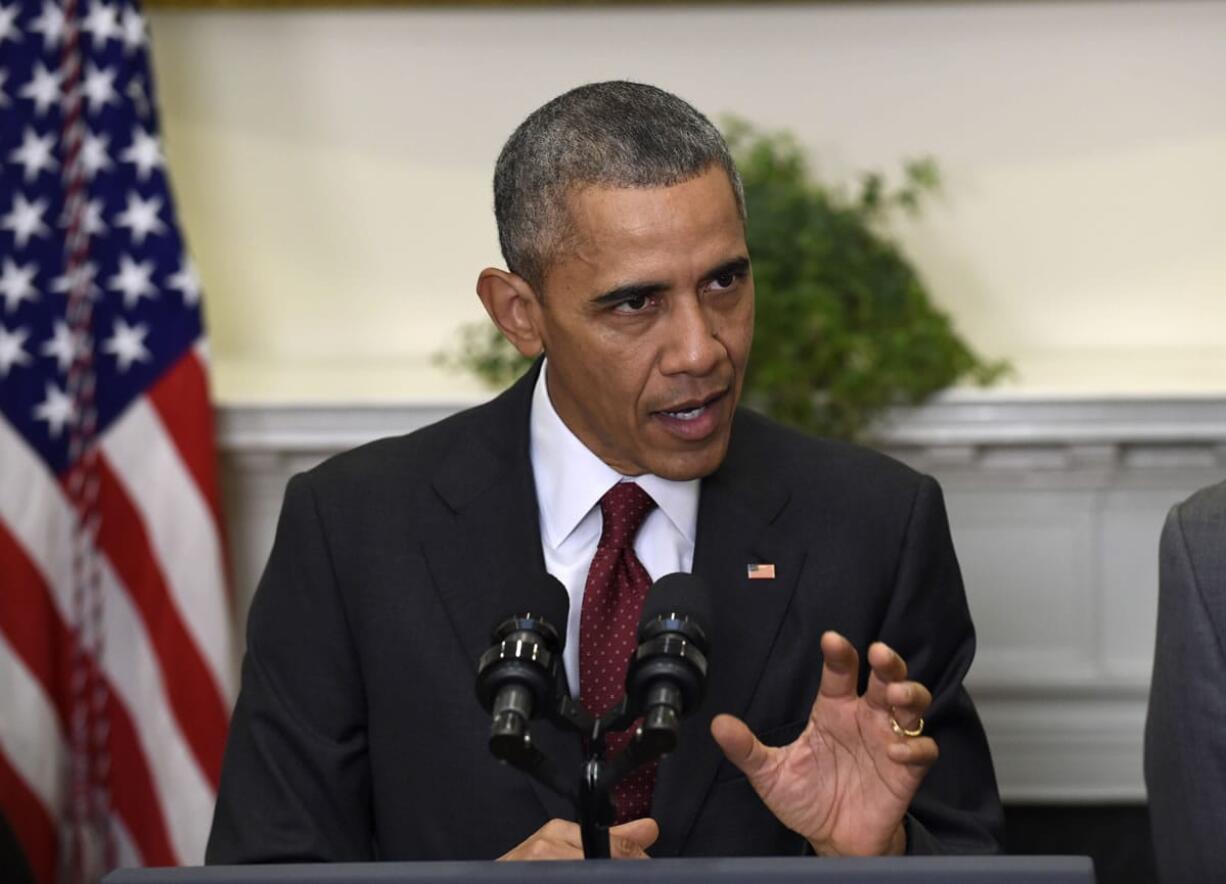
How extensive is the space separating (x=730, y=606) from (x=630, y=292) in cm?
43

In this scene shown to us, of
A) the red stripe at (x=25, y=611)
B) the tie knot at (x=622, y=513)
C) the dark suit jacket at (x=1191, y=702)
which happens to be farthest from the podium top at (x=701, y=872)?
the red stripe at (x=25, y=611)

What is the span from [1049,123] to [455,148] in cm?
147

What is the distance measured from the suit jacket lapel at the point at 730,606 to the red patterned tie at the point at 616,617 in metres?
0.05

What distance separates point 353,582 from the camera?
219cm

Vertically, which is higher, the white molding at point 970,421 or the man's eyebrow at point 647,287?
the man's eyebrow at point 647,287

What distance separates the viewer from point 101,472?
3732 millimetres

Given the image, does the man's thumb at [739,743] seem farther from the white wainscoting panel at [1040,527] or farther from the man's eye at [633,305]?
the white wainscoting panel at [1040,527]

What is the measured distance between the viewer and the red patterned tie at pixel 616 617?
2064 mm

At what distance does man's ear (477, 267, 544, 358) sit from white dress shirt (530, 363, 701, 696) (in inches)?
4.7

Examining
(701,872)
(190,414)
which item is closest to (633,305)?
(701,872)

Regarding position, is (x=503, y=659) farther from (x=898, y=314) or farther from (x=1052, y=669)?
(x=1052, y=669)

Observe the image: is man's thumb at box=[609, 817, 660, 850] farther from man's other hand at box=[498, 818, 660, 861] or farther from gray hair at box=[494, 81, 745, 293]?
gray hair at box=[494, 81, 745, 293]

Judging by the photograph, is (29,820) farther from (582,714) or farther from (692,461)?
(582,714)

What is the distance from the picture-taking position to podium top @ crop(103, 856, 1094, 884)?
49.5 inches
